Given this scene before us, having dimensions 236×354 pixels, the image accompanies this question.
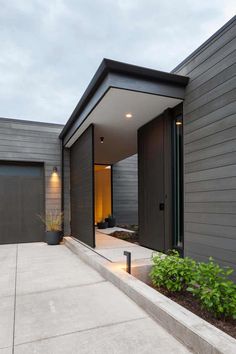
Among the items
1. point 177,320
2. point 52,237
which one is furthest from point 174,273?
point 52,237

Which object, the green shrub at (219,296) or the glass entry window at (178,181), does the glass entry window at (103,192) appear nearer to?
the glass entry window at (178,181)

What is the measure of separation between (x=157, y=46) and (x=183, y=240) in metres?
11.5

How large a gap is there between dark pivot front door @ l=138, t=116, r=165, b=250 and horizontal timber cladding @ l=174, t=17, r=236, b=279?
2.83 feet

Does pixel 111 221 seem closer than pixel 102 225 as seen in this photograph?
No

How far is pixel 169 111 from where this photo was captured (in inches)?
182

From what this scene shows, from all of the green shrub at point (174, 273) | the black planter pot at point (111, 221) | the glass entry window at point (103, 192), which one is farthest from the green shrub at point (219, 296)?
the glass entry window at point (103, 192)

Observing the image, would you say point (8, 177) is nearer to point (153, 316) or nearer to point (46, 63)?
point (153, 316)

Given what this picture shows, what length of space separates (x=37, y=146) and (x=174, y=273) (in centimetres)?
550

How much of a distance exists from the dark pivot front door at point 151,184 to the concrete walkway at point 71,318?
59.7 inches

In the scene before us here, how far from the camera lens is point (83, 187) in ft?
19.8

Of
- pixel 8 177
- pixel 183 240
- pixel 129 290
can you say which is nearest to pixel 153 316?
pixel 129 290

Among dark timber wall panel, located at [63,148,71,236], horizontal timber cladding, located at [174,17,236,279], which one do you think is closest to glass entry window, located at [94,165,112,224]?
dark timber wall panel, located at [63,148,71,236]

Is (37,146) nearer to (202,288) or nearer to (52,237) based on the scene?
(52,237)

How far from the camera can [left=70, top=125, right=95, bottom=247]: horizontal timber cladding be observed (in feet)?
17.9
